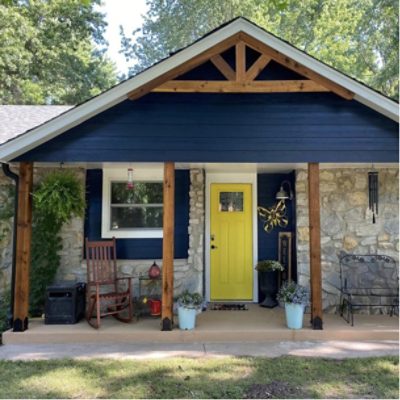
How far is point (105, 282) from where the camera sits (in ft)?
18.4

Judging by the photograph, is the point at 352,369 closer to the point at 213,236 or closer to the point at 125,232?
the point at 213,236

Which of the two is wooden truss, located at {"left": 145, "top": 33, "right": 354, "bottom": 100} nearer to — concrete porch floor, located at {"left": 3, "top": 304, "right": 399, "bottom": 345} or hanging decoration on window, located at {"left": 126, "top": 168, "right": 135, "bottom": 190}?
hanging decoration on window, located at {"left": 126, "top": 168, "right": 135, "bottom": 190}

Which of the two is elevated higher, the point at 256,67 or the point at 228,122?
the point at 256,67

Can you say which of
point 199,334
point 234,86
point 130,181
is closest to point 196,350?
point 199,334

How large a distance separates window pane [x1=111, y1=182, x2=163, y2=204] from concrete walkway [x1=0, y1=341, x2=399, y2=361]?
2.46 m

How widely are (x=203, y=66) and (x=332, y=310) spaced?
4185 millimetres

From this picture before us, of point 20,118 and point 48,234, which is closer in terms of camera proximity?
point 48,234

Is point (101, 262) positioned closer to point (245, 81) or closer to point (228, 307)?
point (228, 307)

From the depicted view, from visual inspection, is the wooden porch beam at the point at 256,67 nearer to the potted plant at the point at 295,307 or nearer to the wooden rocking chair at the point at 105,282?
the potted plant at the point at 295,307

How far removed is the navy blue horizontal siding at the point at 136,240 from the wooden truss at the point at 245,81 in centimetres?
182

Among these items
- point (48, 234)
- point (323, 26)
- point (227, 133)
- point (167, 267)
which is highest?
point (323, 26)

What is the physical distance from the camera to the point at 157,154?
5105 mm

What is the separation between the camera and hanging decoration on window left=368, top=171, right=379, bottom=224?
6.13 meters

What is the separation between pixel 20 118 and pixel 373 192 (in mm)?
6553
